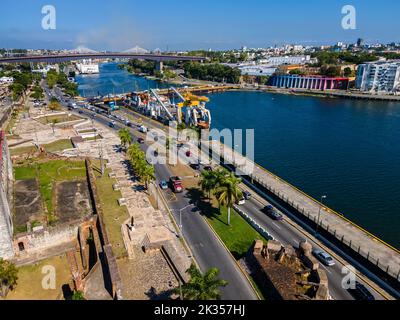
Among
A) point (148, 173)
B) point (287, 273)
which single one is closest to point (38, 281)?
point (148, 173)

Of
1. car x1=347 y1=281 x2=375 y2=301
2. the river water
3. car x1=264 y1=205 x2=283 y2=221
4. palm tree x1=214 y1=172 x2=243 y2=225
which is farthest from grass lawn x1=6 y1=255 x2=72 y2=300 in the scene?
the river water

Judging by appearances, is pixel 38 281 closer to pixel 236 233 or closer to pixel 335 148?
pixel 236 233

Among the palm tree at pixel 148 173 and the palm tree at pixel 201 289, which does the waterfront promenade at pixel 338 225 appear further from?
the palm tree at pixel 201 289

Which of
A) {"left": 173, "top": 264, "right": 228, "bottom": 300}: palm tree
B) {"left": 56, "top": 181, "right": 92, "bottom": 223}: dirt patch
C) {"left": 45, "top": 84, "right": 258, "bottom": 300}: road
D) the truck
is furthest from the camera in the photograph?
the truck

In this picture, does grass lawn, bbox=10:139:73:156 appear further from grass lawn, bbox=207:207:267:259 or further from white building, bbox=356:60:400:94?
white building, bbox=356:60:400:94

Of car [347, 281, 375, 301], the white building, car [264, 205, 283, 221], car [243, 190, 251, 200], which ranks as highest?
the white building
